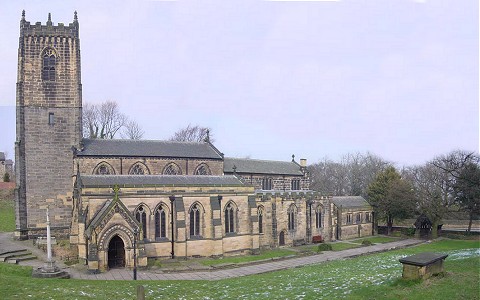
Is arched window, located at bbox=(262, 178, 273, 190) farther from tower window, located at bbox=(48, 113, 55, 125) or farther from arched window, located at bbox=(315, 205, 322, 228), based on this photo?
tower window, located at bbox=(48, 113, 55, 125)

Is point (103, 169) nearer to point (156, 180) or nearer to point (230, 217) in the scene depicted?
point (156, 180)

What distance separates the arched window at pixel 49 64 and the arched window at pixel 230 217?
2177 centimetres

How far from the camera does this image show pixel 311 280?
67.8 feet

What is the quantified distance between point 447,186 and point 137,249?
120ft

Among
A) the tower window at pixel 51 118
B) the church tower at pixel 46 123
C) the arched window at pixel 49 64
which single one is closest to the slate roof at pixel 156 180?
Result: the church tower at pixel 46 123

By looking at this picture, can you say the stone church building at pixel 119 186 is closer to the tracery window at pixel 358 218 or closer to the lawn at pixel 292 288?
the tracery window at pixel 358 218

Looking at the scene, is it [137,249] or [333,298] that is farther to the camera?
[137,249]

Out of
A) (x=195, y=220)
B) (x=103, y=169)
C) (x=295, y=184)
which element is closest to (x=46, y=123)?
(x=103, y=169)

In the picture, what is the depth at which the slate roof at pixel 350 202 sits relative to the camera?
50.3 meters

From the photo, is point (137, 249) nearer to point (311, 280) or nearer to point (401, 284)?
point (311, 280)

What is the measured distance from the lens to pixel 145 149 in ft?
134

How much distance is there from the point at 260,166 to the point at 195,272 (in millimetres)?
24704

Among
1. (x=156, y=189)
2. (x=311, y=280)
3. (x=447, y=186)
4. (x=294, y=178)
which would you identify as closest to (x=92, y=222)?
(x=156, y=189)

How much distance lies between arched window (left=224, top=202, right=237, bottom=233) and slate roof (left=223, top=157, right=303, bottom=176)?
33.2 ft
